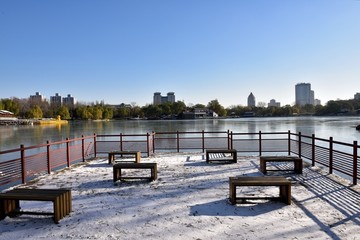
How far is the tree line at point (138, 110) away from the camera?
148 m

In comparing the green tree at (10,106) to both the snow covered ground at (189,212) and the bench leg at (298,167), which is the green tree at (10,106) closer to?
the snow covered ground at (189,212)

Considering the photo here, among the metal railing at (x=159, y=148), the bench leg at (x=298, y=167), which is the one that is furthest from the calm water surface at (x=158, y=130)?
the bench leg at (x=298, y=167)

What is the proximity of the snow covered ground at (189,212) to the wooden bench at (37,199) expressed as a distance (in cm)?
16

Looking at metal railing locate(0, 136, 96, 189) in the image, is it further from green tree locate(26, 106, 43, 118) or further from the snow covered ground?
green tree locate(26, 106, 43, 118)

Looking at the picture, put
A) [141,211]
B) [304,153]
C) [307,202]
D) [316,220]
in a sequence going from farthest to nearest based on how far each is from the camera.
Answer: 1. [304,153]
2. [307,202]
3. [141,211]
4. [316,220]

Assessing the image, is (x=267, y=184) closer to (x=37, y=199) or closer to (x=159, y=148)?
(x=37, y=199)

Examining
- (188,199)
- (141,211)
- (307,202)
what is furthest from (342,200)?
(141,211)

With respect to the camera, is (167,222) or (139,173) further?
(139,173)

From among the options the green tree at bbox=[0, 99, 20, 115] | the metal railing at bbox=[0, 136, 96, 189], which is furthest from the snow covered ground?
the green tree at bbox=[0, 99, 20, 115]

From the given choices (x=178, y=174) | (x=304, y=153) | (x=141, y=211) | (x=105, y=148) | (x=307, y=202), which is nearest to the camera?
(x=141, y=211)

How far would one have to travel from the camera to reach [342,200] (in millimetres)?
6312

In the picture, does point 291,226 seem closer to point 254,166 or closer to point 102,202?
point 102,202

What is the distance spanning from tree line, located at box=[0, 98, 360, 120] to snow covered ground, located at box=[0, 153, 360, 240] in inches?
5898

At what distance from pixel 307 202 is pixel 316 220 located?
1.08 metres
